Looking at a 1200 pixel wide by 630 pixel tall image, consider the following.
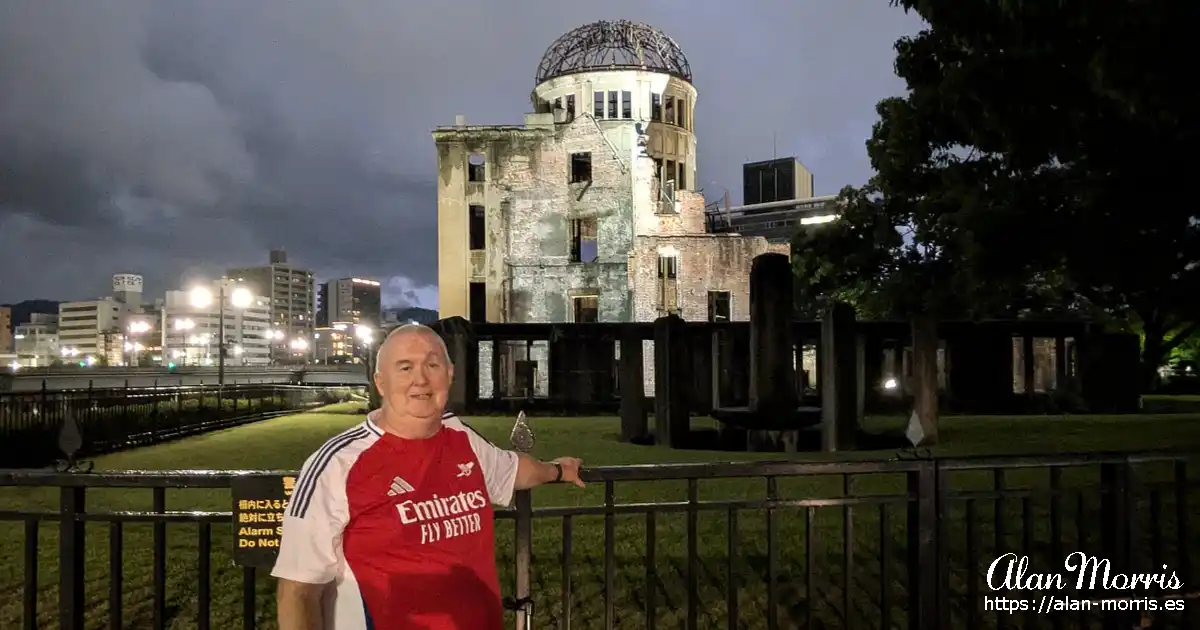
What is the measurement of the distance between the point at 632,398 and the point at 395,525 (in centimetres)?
1371

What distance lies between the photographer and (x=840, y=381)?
14.5m

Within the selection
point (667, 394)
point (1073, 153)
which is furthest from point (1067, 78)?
point (667, 394)

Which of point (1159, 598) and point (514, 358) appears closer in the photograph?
point (1159, 598)

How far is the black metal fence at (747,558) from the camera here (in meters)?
3.90

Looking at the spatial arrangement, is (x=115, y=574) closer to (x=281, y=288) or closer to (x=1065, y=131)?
(x=1065, y=131)

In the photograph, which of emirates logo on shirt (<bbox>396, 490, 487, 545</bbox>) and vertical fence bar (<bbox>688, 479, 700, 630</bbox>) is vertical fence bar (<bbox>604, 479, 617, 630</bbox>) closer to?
vertical fence bar (<bbox>688, 479, 700, 630</bbox>)

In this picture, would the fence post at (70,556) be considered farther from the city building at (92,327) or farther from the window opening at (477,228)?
the city building at (92,327)

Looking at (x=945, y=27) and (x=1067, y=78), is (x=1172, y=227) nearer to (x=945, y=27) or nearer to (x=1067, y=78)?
(x=1067, y=78)

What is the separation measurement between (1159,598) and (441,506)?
184 inches

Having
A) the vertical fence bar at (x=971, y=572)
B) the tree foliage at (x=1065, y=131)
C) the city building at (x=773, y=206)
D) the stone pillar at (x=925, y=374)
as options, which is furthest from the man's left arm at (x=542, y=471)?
the city building at (x=773, y=206)

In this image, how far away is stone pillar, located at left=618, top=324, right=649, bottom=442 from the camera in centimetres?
1641

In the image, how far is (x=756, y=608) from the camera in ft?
18.5

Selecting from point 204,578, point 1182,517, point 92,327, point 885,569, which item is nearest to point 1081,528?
point 1182,517

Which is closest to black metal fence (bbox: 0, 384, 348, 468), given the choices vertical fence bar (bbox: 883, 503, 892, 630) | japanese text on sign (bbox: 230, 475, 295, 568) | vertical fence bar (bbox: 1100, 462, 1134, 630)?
japanese text on sign (bbox: 230, 475, 295, 568)
